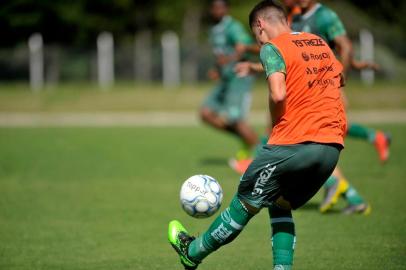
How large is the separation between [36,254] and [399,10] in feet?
159

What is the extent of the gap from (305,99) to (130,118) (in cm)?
1948

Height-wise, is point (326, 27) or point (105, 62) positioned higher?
point (326, 27)

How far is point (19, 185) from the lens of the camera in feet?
36.0

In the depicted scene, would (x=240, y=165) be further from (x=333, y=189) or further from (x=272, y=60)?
(x=272, y=60)

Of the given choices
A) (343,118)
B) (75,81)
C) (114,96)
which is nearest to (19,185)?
(343,118)

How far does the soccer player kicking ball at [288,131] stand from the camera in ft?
17.3

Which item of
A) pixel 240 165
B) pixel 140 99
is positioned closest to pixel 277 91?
pixel 240 165

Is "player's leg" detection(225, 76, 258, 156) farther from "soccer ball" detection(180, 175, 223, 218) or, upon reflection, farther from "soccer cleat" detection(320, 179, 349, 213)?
"soccer ball" detection(180, 175, 223, 218)

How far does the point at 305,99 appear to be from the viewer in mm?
5332

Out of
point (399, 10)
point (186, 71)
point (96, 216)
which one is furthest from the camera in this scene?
point (399, 10)

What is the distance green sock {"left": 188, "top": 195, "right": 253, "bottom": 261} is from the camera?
549 cm

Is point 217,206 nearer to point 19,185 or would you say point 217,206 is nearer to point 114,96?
point 19,185

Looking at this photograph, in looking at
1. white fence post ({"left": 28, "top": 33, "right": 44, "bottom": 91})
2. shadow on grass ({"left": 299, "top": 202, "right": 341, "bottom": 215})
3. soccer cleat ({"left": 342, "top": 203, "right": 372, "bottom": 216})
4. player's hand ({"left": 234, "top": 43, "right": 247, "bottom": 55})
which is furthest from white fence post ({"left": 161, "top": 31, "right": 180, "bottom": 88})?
soccer cleat ({"left": 342, "top": 203, "right": 372, "bottom": 216})

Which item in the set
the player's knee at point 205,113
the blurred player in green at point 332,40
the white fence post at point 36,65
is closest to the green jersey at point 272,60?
the blurred player in green at point 332,40
